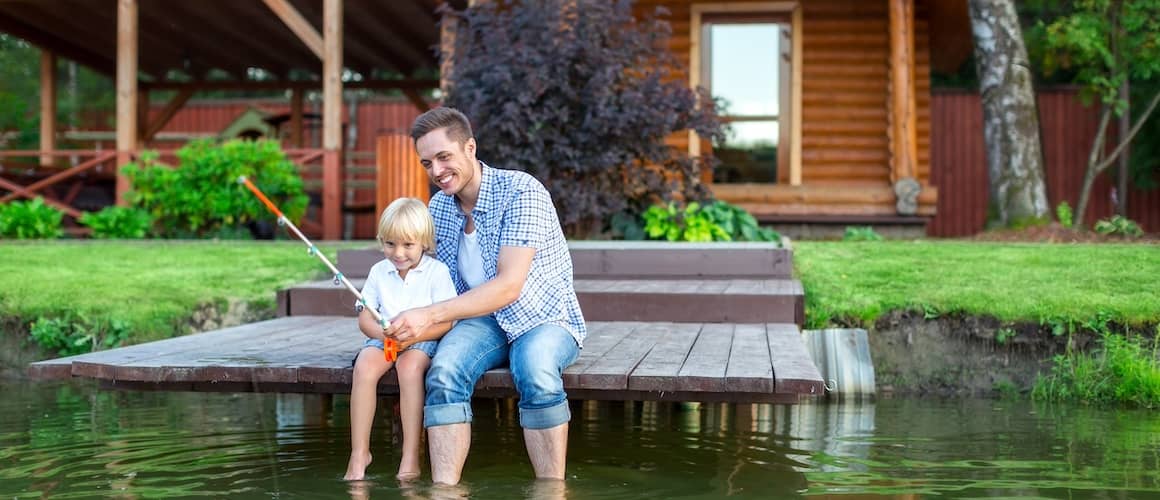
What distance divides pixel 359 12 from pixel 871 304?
897cm

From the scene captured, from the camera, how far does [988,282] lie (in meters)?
7.17

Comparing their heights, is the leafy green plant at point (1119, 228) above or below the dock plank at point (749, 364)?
above

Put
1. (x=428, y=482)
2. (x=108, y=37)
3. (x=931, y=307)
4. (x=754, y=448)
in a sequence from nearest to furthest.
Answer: (x=428, y=482) < (x=754, y=448) < (x=931, y=307) < (x=108, y=37)

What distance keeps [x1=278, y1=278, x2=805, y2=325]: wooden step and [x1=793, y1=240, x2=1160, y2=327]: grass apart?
44 cm

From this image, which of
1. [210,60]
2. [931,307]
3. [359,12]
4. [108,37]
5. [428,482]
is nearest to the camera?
[428,482]

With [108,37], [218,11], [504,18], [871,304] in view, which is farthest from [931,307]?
[108,37]

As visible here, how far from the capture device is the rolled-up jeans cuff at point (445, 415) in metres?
3.93

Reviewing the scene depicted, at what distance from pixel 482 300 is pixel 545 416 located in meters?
0.45

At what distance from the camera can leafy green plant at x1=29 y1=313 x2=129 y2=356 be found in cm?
677

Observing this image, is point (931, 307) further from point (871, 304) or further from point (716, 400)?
point (716, 400)

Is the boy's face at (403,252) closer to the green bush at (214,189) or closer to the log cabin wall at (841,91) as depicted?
the green bush at (214,189)

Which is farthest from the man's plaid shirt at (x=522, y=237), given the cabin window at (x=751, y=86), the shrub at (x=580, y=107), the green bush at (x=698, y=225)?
the cabin window at (x=751, y=86)

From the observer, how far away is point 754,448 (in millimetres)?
5023

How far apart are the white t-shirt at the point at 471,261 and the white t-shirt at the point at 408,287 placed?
11 centimetres
